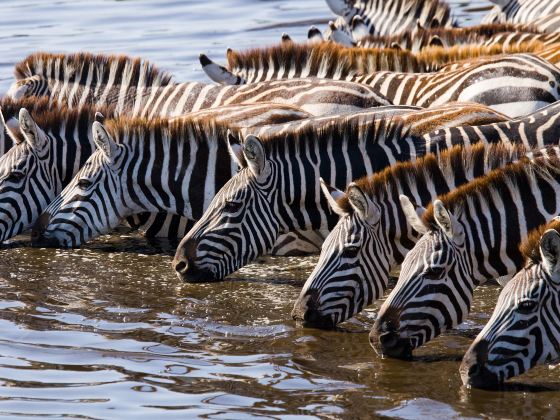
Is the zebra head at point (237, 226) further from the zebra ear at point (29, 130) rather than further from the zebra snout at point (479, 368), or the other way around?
the zebra snout at point (479, 368)

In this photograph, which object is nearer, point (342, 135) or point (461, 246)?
point (461, 246)

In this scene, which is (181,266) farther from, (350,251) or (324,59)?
(324,59)

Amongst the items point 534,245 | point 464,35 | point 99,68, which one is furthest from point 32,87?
point 534,245

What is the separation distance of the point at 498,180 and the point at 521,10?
34.0 feet

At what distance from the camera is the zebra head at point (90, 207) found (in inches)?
424

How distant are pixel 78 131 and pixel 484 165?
446 cm

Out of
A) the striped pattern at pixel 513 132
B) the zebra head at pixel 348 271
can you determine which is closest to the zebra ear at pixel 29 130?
the striped pattern at pixel 513 132

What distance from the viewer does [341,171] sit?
9930mm

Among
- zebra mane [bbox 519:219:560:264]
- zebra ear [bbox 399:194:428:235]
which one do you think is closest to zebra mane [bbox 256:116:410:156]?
zebra ear [bbox 399:194:428:235]

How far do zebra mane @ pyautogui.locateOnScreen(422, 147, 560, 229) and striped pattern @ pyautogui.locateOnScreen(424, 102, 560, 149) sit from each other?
1.40 metres

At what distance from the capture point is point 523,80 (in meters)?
11.8

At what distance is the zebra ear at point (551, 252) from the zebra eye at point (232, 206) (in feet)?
10.5

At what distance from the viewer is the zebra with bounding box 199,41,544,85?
13047mm

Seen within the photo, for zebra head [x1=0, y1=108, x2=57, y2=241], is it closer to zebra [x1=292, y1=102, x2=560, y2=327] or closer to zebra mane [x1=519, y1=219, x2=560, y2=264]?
zebra [x1=292, y1=102, x2=560, y2=327]
